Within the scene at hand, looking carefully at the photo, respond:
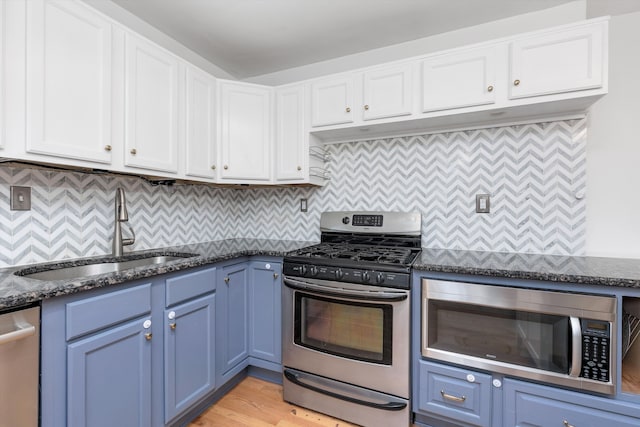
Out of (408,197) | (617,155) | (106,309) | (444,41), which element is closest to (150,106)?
(106,309)

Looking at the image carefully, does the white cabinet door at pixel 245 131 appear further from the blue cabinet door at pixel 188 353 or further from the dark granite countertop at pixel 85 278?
the blue cabinet door at pixel 188 353

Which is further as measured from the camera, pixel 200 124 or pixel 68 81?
pixel 200 124

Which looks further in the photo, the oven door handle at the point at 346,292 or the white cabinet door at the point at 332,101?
the white cabinet door at the point at 332,101

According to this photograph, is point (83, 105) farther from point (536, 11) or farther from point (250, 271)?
point (536, 11)

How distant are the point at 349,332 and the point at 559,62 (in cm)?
194

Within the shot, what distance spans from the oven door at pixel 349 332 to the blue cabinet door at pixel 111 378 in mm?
824

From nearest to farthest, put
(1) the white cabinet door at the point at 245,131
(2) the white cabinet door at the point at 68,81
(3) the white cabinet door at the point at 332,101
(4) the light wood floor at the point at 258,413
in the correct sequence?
(2) the white cabinet door at the point at 68,81 < (4) the light wood floor at the point at 258,413 < (3) the white cabinet door at the point at 332,101 < (1) the white cabinet door at the point at 245,131

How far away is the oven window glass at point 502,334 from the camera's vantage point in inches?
55.5

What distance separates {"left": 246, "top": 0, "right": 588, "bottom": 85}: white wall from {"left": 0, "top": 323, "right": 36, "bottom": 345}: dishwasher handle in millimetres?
2521

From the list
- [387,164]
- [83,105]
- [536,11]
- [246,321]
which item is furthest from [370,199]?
[83,105]

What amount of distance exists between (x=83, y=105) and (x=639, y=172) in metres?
3.18

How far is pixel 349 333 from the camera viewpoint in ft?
5.77

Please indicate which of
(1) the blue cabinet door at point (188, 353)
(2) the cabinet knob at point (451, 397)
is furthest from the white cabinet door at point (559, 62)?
(1) the blue cabinet door at point (188, 353)

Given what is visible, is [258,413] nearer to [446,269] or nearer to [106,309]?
[106,309]
